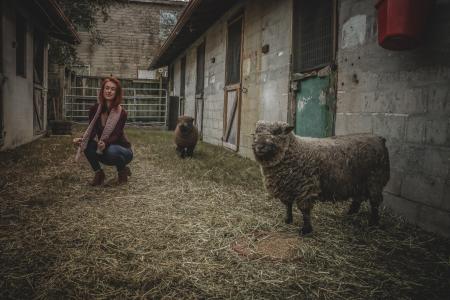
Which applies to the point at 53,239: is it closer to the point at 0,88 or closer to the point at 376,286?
the point at 376,286

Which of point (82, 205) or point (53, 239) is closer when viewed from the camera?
point (53, 239)

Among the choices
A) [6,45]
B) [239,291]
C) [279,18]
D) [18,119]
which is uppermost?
[279,18]

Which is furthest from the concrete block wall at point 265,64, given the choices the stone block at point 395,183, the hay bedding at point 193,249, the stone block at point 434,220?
the stone block at point 434,220

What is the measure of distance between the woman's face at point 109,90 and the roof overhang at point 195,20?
15.4ft

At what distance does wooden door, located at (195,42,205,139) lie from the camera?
12.0 m

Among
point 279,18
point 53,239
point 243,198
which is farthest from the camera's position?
point 279,18

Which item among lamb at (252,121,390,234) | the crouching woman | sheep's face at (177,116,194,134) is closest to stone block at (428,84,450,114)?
lamb at (252,121,390,234)

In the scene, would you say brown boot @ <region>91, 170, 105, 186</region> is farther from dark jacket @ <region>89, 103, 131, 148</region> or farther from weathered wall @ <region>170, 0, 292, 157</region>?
weathered wall @ <region>170, 0, 292, 157</region>

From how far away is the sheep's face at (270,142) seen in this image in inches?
106

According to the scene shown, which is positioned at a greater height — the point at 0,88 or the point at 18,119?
the point at 0,88

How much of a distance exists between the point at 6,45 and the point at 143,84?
1248 cm

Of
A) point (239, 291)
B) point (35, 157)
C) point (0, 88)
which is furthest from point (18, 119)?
point (239, 291)

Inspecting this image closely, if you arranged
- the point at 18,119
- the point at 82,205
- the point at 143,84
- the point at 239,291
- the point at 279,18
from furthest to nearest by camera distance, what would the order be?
the point at 143,84 < the point at 18,119 < the point at 279,18 < the point at 82,205 < the point at 239,291

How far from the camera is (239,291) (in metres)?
2.01
